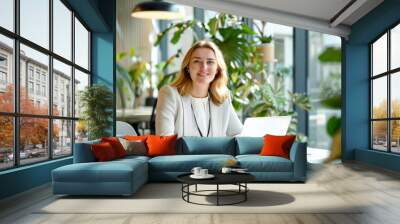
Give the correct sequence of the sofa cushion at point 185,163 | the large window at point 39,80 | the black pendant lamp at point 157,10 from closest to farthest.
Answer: the large window at point 39,80, the sofa cushion at point 185,163, the black pendant lamp at point 157,10

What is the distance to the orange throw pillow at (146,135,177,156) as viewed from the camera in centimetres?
590

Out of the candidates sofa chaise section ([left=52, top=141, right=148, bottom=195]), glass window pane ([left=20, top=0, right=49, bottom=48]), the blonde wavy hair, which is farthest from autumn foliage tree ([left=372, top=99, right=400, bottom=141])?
glass window pane ([left=20, top=0, right=49, bottom=48])

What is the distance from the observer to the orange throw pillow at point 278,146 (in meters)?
5.73

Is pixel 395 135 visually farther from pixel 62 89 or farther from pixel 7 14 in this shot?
pixel 7 14

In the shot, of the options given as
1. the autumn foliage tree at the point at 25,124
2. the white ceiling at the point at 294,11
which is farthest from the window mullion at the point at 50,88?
the white ceiling at the point at 294,11

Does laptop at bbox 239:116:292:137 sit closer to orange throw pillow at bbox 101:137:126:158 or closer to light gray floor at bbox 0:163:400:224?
light gray floor at bbox 0:163:400:224

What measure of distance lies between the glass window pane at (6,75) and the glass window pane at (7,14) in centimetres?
13

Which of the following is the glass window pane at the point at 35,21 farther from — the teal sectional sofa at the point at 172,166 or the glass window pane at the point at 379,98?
the glass window pane at the point at 379,98

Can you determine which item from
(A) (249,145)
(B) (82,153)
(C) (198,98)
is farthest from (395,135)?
(B) (82,153)

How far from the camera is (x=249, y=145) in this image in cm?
609

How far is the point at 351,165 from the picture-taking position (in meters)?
7.94

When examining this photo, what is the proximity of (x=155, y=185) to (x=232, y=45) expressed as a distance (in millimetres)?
3851

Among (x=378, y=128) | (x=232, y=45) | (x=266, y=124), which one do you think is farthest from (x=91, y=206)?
(x=378, y=128)

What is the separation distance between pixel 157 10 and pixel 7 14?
5047mm
